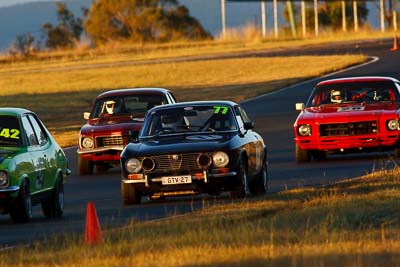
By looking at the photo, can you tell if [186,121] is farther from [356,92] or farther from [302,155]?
[356,92]

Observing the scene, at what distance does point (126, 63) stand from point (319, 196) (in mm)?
57118

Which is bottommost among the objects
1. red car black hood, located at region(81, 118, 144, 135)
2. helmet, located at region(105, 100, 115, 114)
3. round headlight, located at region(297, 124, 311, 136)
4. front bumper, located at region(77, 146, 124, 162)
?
front bumper, located at region(77, 146, 124, 162)

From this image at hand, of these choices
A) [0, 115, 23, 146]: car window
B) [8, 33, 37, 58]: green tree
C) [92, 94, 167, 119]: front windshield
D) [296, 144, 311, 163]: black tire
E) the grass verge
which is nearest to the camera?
the grass verge

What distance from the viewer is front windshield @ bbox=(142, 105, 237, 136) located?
19.9 metres

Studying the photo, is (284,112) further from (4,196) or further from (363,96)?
(4,196)

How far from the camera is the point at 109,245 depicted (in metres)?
13.5

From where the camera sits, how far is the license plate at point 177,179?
18.7 metres

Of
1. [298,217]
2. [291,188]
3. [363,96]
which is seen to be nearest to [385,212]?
[298,217]

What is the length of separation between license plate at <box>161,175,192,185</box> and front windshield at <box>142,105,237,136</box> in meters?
1.23

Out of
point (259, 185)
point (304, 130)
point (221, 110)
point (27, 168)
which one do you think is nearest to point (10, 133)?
point (27, 168)

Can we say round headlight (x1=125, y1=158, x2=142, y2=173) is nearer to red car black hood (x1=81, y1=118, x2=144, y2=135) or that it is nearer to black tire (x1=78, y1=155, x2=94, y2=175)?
red car black hood (x1=81, y1=118, x2=144, y2=135)

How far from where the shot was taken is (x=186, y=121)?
2039 cm

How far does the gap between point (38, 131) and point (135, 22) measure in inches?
4333

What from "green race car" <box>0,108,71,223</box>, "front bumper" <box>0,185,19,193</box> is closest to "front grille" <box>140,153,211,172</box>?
"green race car" <box>0,108,71,223</box>
